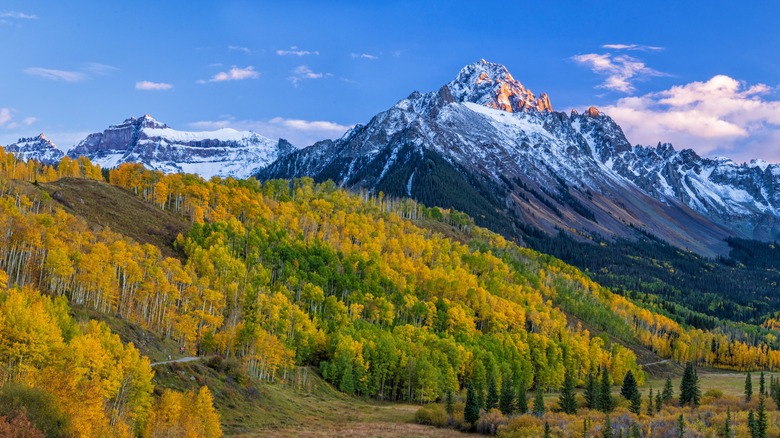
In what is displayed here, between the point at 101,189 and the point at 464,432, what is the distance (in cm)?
13514

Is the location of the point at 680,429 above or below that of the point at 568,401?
above

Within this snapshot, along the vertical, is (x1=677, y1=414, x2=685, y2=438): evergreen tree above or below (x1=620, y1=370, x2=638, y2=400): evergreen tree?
below

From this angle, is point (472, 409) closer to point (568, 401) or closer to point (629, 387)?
point (568, 401)

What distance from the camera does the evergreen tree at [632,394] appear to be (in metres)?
117

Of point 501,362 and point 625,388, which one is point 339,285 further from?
point 625,388

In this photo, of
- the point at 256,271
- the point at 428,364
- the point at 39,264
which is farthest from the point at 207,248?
the point at 428,364

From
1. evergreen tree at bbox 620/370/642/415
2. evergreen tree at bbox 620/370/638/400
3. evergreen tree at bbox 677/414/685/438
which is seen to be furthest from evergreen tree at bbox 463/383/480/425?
evergreen tree at bbox 677/414/685/438

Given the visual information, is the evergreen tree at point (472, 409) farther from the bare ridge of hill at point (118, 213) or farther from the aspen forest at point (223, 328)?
the bare ridge of hill at point (118, 213)

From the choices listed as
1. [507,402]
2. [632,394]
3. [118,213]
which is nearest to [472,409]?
[507,402]

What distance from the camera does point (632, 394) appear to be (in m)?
123

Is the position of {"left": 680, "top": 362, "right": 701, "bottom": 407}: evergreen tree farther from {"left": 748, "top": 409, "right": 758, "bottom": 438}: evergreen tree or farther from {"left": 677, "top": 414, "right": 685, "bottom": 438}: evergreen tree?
{"left": 677, "top": 414, "right": 685, "bottom": 438}: evergreen tree

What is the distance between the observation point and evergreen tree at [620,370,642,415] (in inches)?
4606

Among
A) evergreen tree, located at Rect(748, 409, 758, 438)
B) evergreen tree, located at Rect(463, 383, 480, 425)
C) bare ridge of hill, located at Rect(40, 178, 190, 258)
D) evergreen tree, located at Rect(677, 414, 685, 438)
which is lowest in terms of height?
evergreen tree, located at Rect(463, 383, 480, 425)

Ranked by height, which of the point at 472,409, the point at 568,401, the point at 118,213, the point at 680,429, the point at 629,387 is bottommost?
the point at 472,409
